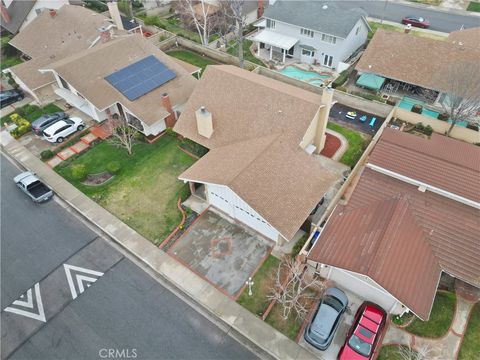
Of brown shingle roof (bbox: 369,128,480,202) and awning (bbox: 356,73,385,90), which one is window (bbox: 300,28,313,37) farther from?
brown shingle roof (bbox: 369,128,480,202)

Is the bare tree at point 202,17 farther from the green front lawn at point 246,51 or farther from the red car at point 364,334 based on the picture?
the red car at point 364,334

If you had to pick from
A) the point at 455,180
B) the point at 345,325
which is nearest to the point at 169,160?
the point at 345,325

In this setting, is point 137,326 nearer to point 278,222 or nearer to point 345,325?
point 278,222

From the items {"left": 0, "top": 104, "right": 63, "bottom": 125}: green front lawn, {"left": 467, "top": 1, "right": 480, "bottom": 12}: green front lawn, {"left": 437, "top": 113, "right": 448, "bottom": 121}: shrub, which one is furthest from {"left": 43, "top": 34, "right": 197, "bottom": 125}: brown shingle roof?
{"left": 467, "top": 1, "right": 480, "bottom": 12}: green front lawn

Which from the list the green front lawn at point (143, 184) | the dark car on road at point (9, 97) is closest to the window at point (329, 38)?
the green front lawn at point (143, 184)

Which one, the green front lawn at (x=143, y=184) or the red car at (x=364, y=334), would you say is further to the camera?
the green front lawn at (x=143, y=184)

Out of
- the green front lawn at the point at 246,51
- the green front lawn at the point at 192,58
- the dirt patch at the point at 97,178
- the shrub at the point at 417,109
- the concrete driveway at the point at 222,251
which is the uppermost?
the green front lawn at the point at 246,51

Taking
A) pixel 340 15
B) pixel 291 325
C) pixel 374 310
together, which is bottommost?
pixel 291 325
